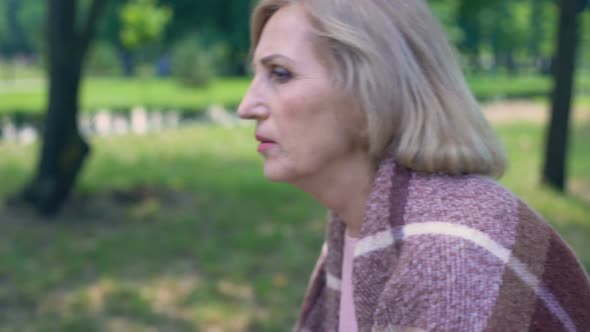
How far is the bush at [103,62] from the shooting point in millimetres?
43375

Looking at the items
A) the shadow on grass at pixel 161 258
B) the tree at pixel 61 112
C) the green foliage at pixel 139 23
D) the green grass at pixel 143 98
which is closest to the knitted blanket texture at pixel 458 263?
the shadow on grass at pixel 161 258

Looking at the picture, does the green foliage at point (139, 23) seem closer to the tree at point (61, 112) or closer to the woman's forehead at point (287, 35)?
the tree at point (61, 112)

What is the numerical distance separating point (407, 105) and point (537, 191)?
829 cm

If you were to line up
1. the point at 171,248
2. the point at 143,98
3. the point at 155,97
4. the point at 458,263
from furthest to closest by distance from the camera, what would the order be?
1. the point at 155,97
2. the point at 143,98
3. the point at 171,248
4. the point at 458,263

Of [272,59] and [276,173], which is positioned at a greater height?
[272,59]

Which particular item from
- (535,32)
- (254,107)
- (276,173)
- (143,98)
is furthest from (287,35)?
(535,32)

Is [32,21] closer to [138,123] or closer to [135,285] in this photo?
[138,123]

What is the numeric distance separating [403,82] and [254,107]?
1.03ft

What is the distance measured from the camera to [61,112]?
25.1 feet

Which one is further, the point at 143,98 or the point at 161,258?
the point at 143,98

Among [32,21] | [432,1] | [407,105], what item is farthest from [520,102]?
Result: [32,21]

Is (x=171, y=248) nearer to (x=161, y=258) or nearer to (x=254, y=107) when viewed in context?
(x=161, y=258)

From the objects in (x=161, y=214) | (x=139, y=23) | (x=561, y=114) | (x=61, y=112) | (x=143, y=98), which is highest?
(x=61, y=112)

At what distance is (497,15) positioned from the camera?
4984cm
